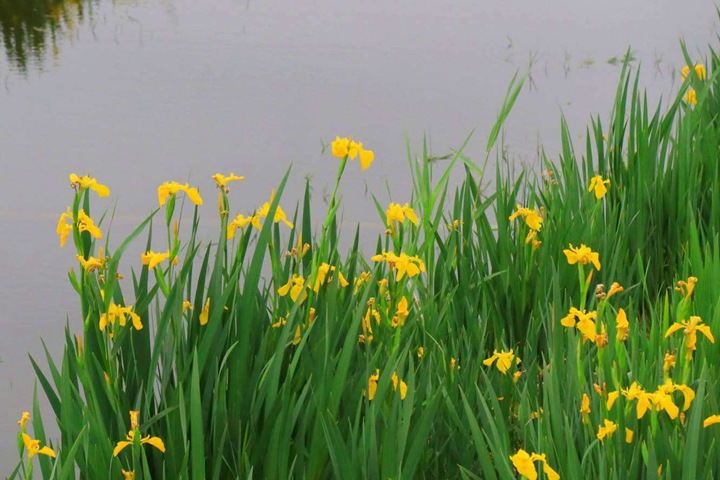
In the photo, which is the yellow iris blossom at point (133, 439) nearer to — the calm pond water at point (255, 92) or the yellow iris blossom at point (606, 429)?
the yellow iris blossom at point (606, 429)

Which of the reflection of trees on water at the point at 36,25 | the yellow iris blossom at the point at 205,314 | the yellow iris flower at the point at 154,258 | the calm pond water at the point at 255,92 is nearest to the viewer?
the yellow iris flower at the point at 154,258

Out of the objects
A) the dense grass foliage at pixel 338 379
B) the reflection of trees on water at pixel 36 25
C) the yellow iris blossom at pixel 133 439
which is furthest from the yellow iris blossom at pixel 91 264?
the reflection of trees on water at pixel 36 25

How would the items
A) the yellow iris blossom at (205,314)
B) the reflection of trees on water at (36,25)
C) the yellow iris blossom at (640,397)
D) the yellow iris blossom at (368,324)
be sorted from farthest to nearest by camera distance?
the reflection of trees on water at (36,25) → the yellow iris blossom at (368,324) → the yellow iris blossom at (205,314) → the yellow iris blossom at (640,397)

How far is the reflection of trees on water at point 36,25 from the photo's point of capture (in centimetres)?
521

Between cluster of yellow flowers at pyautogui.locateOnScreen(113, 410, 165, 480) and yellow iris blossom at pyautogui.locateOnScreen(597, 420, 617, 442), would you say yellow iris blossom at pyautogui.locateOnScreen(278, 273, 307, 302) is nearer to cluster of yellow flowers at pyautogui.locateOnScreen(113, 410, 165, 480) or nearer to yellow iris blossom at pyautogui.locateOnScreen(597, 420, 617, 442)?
cluster of yellow flowers at pyautogui.locateOnScreen(113, 410, 165, 480)

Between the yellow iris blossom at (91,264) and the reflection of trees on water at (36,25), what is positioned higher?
the yellow iris blossom at (91,264)

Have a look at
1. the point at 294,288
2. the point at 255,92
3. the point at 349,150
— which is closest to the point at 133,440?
the point at 294,288

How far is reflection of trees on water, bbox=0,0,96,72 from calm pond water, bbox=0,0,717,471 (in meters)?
0.02

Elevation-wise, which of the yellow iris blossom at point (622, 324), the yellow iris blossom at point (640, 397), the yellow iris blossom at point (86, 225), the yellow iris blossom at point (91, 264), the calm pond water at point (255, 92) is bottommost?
the calm pond water at point (255, 92)

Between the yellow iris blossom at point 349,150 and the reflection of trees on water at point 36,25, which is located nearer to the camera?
the yellow iris blossom at point 349,150

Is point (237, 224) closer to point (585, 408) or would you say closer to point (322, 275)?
point (322, 275)

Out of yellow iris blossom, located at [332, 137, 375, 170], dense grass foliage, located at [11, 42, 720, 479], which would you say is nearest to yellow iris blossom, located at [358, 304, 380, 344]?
dense grass foliage, located at [11, 42, 720, 479]

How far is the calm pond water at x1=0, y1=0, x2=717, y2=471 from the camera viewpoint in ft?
11.3

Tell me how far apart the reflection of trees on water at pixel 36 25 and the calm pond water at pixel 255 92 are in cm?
2
